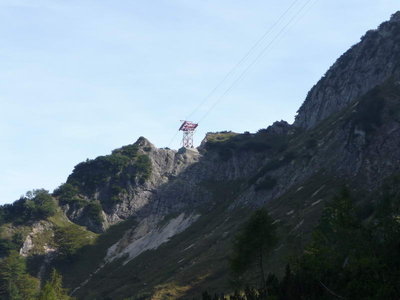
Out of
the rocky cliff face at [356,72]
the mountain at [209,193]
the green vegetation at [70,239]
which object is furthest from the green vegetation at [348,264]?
the green vegetation at [70,239]

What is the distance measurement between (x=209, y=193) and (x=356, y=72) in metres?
54.2

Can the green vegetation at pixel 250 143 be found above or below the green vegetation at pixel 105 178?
below

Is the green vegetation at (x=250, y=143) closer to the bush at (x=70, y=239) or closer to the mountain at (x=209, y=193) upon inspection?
the mountain at (x=209, y=193)

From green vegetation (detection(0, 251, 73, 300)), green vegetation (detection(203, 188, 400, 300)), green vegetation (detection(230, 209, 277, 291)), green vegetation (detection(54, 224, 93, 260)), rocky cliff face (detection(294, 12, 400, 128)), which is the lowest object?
green vegetation (detection(203, 188, 400, 300))

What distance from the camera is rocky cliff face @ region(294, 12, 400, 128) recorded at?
427 feet

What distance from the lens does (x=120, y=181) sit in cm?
16250

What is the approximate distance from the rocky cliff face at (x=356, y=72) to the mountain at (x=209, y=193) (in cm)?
41

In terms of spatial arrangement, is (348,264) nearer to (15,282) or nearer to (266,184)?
(266,184)

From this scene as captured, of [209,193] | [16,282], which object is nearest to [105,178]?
[209,193]

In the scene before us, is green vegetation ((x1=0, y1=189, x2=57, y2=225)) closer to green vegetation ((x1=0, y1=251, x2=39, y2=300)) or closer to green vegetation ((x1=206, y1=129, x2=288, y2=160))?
green vegetation ((x1=0, y1=251, x2=39, y2=300))

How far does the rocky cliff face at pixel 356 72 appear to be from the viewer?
427 ft

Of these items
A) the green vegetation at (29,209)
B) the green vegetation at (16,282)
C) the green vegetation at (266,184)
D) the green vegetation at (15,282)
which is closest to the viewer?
the green vegetation at (16,282)

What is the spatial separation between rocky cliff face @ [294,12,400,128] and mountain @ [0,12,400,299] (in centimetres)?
41

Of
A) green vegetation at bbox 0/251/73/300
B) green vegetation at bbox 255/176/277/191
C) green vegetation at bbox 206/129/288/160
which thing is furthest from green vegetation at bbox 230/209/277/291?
green vegetation at bbox 206/129/288/160
